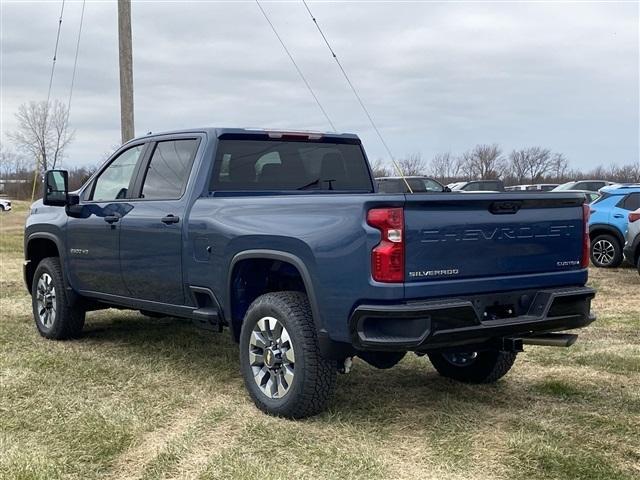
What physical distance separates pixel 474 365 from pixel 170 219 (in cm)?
253

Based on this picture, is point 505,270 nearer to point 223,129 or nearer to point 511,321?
point 511,321

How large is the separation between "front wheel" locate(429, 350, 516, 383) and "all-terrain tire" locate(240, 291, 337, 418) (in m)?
1.11

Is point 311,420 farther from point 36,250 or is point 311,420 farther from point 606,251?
point 606,251

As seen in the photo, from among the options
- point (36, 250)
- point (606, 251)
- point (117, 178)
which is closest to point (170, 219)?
point (117, 178)

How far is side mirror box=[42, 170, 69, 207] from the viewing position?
276 inches

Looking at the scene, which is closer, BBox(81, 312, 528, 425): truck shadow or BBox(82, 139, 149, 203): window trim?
BBox(81, 312, 528, 425): truck shadow

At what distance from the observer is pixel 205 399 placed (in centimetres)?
558

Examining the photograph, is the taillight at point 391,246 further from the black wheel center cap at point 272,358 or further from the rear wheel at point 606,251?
the rear wheel at point 606,251

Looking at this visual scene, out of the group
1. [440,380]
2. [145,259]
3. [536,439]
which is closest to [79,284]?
[145,259]

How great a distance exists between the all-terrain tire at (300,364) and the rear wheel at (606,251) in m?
10.3

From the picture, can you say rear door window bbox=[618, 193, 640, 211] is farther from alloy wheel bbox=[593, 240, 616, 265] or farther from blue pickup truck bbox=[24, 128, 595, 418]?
blue pickup truck bbox=[24, 128, 595, 418]

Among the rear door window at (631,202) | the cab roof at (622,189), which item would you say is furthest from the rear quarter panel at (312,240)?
the cab roof at (622,189)

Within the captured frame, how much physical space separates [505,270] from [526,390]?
1439 mm

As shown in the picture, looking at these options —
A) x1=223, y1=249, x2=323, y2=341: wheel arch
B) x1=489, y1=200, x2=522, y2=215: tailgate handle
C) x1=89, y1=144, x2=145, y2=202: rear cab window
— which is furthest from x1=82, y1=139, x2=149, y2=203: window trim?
x1=489, y1=200, x2=522, y2=215: tailgate handle
